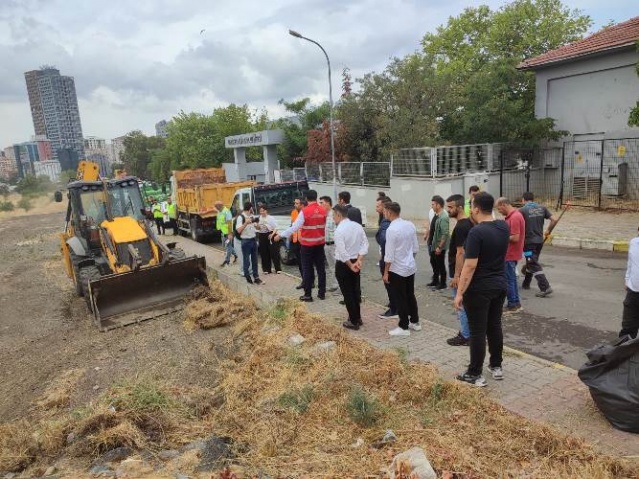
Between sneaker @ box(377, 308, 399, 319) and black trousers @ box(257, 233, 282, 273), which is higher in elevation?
black trousers @ box(257, 233, 282, 273)

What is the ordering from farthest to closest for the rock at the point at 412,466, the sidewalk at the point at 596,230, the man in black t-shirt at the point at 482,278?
the sidewalk at the point at 596,230, the man in black t-shirt at the point at 482,278, the rock at the point at 412,466

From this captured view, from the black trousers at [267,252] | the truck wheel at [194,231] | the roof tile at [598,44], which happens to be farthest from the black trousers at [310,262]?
the roof tile at [598,44]

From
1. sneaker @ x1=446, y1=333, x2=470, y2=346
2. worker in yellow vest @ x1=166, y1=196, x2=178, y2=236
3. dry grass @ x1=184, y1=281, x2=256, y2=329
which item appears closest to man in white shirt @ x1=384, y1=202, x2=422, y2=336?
sneaker @ x1=446, y1=333, x2=470, y2=346

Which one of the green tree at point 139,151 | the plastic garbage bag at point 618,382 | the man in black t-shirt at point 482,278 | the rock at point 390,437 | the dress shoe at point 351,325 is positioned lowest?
the dress shoe at point 351,325

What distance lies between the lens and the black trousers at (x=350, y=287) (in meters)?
6.42

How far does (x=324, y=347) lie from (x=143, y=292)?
4460 millimetres

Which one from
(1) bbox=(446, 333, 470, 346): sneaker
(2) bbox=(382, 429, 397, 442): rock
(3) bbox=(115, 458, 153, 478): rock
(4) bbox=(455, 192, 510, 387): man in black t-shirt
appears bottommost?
(1) bbox=(446, 333, 470, 346): sneaker

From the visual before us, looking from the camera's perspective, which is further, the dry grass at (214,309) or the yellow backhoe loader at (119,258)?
the yellow backhoe loader at (119,258)

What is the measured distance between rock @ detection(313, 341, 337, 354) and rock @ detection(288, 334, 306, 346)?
0.30 m

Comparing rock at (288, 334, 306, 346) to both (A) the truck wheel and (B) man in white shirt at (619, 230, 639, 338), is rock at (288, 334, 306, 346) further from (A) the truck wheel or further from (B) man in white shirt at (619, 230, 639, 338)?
(A) the truck wheel

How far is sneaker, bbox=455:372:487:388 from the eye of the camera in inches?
176

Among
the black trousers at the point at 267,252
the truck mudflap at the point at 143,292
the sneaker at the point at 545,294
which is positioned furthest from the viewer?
the black trousers at the point at 267,252

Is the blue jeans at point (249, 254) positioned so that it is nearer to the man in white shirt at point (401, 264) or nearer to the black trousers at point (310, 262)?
the black trousers at point (310, 262)

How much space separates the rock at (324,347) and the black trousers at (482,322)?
62.5 inches
